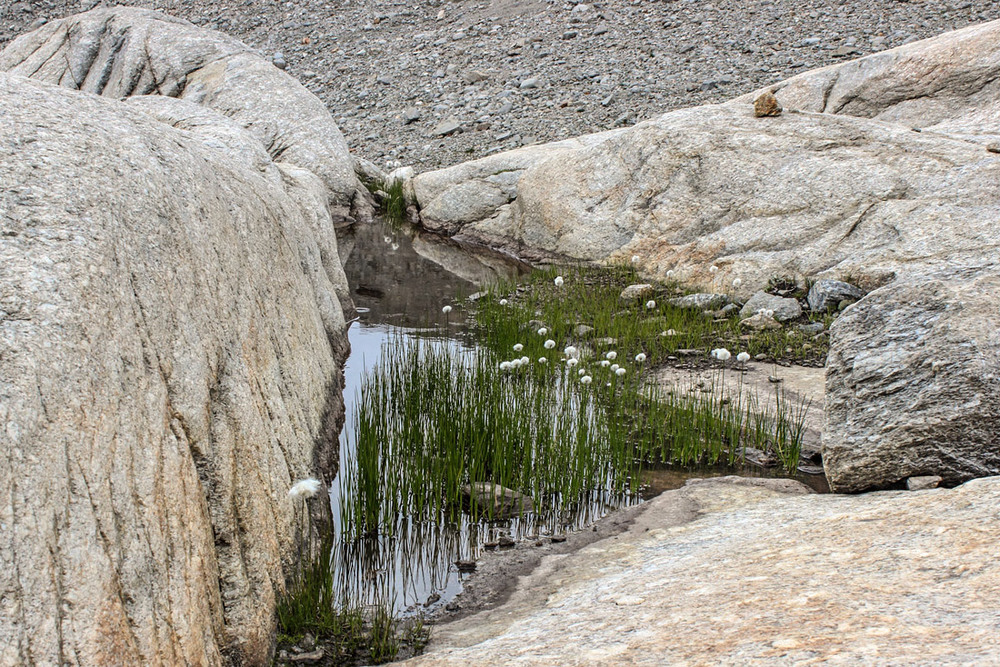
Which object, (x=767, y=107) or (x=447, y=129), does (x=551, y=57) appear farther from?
(x=767, y=107)

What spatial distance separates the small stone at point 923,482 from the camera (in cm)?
400

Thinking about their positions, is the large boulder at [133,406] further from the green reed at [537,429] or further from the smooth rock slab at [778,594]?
the smooth rock slab at [778,594]

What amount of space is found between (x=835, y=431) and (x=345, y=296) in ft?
19.8

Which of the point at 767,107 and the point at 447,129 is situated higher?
the point at 447,129

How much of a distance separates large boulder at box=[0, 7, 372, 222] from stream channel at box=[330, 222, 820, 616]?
1852 millimetres

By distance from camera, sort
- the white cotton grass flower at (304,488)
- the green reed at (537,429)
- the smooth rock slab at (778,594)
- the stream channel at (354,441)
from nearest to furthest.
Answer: the smooth rock slab at (778,594)
the white cotton grass flower at (304,488)
the stream channel at (354,441)
the green reed at (537,429)

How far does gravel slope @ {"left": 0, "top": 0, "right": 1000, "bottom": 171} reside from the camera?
19.6m

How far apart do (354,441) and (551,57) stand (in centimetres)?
1855

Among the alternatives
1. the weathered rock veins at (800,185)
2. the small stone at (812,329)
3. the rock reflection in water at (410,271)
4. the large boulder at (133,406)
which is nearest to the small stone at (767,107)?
the weathered rock veins at (800,185)

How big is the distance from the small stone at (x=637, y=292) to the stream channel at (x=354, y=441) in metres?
1.71

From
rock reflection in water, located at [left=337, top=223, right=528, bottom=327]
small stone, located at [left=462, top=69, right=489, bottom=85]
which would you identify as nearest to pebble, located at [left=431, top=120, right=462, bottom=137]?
small stone, located at [left=462, top=69, right=489, bottom=85]

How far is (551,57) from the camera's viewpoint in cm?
2275

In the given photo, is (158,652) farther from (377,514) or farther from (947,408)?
(947,408)

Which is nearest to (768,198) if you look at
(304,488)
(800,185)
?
(800,185)
